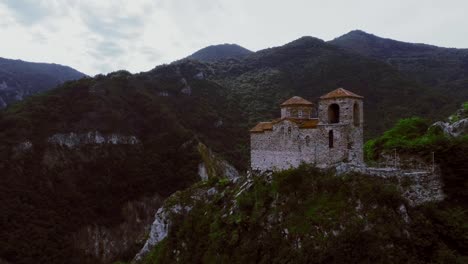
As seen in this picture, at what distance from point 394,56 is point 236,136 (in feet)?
198

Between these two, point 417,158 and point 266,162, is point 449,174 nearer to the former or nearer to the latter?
point 417,158

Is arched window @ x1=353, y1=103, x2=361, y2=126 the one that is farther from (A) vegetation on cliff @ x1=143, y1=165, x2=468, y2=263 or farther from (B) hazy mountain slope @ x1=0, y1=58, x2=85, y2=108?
(B) hazy mountain slope @ x1=0, y1=58, x2=85, y2=108

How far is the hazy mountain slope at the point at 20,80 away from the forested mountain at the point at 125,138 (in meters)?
49.9

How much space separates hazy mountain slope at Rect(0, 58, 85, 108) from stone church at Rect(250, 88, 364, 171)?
122m

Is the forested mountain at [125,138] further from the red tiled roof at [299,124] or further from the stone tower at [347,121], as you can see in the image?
the stone tower at [347,121]

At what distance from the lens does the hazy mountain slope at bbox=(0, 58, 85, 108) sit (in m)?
134

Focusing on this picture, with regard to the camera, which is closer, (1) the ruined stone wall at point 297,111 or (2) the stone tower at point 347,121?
(2) the stone tower at point 347,121

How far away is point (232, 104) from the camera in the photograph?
101312 mm

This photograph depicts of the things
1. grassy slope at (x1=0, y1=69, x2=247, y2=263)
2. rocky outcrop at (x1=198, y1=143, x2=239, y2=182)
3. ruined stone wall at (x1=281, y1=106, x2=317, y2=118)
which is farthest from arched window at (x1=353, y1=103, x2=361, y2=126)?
rocky outcrop at (x1=198, y1=143, x2=239, y2=182)

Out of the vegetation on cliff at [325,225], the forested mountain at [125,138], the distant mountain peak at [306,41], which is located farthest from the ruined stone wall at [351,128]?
the distant mountain peak at [306,41]

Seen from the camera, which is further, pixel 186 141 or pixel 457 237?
pixel 186 141

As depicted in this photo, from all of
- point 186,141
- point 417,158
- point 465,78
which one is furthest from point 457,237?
point 465,78

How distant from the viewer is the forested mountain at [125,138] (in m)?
66.2

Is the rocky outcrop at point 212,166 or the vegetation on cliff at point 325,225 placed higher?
the vegetation on cliff at point 325,225
